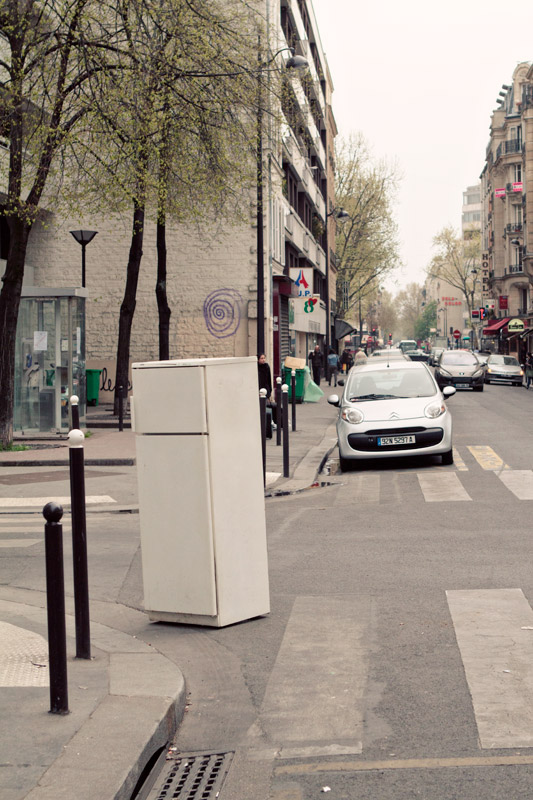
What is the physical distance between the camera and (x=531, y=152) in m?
71.6

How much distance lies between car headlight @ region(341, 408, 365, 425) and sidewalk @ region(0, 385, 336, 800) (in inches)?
299

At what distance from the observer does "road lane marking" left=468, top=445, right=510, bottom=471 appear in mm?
14668

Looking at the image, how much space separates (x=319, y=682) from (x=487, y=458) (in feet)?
36.7

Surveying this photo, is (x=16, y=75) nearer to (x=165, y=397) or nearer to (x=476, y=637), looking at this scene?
(x=165, y=397)

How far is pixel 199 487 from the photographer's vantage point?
5.83m

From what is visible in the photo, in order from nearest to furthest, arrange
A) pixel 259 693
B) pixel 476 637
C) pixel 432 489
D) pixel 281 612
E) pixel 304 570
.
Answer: pixel 259 693 → pixel 476 637 → pixel 281 612 → pixel 304 570 → pixel 432 489

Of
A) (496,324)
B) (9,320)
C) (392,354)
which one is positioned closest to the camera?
(9,320)

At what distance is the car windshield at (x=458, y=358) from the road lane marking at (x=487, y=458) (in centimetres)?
2408

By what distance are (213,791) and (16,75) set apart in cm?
1452

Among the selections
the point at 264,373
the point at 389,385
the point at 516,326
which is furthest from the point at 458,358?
the point at 516,326

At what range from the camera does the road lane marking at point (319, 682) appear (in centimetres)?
434

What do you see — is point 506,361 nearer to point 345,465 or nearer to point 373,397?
point 373,397

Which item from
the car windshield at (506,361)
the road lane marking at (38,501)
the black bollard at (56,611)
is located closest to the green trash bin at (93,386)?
the road lane marking at (38,501)

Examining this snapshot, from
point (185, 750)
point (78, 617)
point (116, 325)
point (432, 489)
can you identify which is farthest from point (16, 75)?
point (116, 325)
